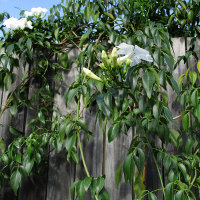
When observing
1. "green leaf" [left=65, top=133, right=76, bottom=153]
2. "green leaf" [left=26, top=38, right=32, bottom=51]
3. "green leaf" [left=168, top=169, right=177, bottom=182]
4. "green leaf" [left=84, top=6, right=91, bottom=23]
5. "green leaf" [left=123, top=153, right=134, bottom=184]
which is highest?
"green leaf" [left=84, top=6, right=91, bottom=23]

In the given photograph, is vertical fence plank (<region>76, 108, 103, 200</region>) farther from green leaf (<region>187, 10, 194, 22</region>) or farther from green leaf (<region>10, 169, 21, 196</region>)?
green leaf (<region>187, 10, 194, 22</region>)

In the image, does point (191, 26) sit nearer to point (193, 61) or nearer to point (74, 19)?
point (193, 61)

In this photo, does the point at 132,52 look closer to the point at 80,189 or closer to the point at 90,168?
the point at 80,189

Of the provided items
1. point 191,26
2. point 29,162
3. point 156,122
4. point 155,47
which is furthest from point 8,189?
point 191,26

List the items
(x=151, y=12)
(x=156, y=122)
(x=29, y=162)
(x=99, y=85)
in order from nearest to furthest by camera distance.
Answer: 1. (x=156, y=122)
2. (x=99, y=85)
3. (x=29, y=162)
4. (x=151, y=12)

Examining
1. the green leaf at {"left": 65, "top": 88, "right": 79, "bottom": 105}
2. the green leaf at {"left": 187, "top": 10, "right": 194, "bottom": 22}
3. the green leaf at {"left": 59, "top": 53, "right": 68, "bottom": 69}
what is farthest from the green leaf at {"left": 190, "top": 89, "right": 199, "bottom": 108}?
the green leaf at {"left": 59, "top": 53, "right": 68, "bottom": 69}

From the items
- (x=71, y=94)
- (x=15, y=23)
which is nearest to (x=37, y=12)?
(x=15, y=23)

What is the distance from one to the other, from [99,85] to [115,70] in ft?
0.94

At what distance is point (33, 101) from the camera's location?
1.95 m

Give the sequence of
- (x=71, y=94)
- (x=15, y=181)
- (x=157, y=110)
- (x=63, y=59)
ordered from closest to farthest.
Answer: (x=157, y=110)
(x=71, y=94)
(x=15, y=181)
(x=63, y=59)

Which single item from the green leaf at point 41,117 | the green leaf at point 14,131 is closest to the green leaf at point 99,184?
the green leaf at point 41,117

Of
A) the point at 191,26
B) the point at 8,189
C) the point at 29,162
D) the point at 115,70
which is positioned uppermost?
the point at 191,26

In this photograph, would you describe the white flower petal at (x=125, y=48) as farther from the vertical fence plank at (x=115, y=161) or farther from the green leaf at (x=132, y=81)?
the vertical fence plank at (x=115, y=161)

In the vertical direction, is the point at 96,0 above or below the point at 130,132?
above
